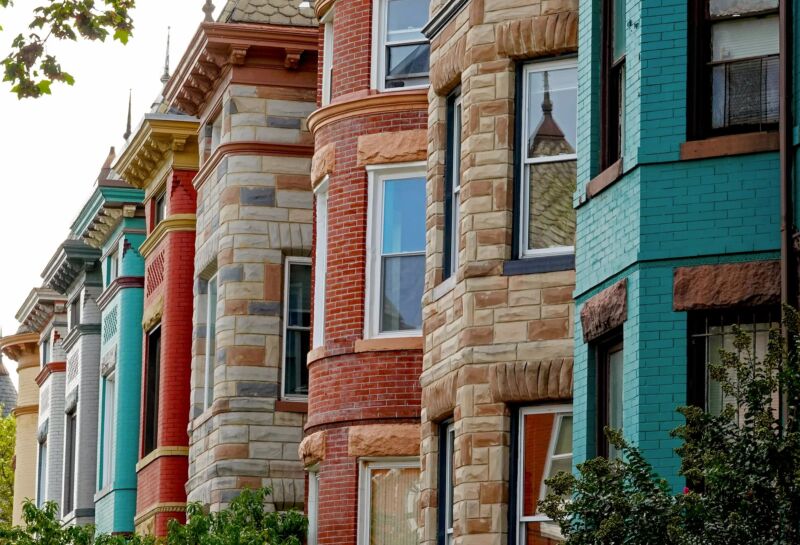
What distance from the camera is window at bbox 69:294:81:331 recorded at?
4559cm

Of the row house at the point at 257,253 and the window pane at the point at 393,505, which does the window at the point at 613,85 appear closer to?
the window pane at the point at 393,505

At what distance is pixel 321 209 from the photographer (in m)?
27.1

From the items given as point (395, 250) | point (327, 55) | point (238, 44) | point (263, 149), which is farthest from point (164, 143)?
point (395, 250)

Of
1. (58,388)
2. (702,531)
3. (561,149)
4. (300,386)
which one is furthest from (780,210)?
(58,388)

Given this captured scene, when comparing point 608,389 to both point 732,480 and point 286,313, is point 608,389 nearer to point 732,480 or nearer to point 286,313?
point 732,480

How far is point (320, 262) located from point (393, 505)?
151 inches

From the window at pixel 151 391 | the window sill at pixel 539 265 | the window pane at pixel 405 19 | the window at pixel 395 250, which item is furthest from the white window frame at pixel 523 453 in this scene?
the window at pixel 151 391

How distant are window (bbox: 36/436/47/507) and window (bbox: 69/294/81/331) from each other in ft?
13.0

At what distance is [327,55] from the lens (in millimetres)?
27828

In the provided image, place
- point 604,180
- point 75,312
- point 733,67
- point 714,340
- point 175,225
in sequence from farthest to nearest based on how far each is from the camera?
1. point 75,312
2. point 175,225
3. point 604,180
4. point 733,67
5. point 714,340

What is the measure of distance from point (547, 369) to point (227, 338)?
10.9 m

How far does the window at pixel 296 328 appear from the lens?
30.2 meters

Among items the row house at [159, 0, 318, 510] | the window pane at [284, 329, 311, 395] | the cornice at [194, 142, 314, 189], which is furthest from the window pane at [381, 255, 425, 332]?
the cornice at [194, 142, 314, 189]

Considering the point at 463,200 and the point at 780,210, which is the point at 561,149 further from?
the point at 780,210
